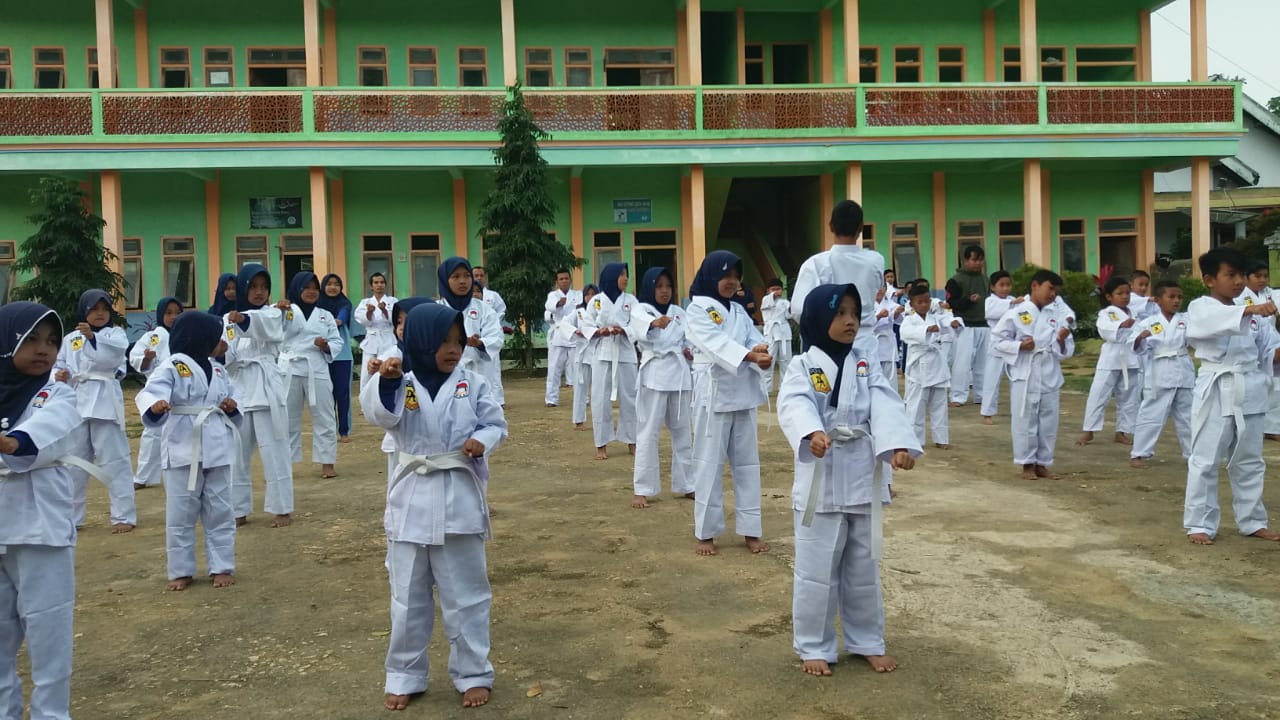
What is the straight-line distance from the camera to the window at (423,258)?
22.8 m

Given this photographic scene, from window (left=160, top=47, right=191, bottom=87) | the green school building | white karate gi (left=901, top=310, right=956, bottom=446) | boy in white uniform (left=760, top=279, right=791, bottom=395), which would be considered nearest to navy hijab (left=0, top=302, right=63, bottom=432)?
white karate gi (left=901, top=310, right=956, bottom=446)

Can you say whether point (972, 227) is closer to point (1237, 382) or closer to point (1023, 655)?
point (1237, 382)

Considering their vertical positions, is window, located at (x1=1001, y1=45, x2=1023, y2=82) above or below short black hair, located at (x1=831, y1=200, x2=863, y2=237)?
above

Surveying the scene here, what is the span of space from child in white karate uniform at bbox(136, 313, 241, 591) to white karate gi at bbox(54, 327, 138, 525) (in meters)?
1.86

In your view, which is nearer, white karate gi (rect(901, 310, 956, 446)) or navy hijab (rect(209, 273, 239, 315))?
navy hijab (rect(209, 273, 239, 315))

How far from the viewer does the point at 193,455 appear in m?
5.93

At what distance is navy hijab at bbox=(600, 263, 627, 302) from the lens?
1097 cm

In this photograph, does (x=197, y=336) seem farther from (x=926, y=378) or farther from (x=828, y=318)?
(x=926, y=378)

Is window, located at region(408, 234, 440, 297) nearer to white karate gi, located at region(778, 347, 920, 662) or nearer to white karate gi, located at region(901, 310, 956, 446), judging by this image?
white karate gi, located at region(901, 310, 956, 446)

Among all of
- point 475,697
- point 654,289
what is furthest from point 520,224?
point 475,697

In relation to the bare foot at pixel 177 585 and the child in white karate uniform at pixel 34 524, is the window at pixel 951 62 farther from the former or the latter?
the child in white karate uniform at pixel 34 524

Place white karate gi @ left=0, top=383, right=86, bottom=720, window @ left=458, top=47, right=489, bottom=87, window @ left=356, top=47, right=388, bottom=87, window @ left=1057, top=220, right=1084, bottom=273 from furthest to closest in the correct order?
window @ left=1057, top=220, right=1084, bottom=273, window @ left=458, top=47, right=489, bottom=87, window @ left=356, top=47, right=388, bottom=87, white karate gi @ left=0, top=383, right=86, bottom=720

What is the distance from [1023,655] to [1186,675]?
623 mm

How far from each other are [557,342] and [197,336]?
9193 millimetres
